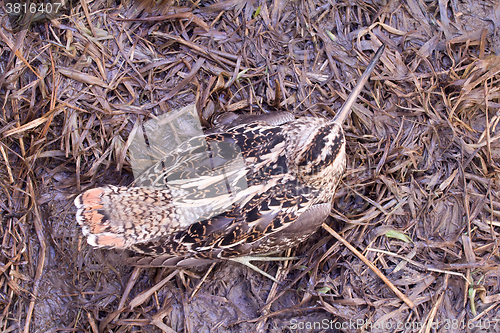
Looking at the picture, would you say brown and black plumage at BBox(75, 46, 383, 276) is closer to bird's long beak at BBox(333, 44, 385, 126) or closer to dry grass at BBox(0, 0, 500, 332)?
bird's long beak at BBox(333, 44, 385, 126)

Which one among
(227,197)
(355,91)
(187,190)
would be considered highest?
(355,91)

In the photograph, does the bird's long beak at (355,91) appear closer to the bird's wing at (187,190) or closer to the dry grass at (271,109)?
the dry grass at (271,109)

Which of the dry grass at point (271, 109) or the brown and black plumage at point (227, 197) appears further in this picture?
the dry grass at point (271, 109)

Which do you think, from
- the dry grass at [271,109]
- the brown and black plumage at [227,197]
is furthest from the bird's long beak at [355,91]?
the dry grass at [271,109]

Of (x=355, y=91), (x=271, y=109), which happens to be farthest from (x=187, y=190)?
(x=355, y=91)

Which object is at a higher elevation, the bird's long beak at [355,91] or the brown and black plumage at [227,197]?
the bird's long beak at [355,91]

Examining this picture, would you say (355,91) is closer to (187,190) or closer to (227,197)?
(227,197)

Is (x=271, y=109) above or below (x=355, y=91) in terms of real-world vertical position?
below
